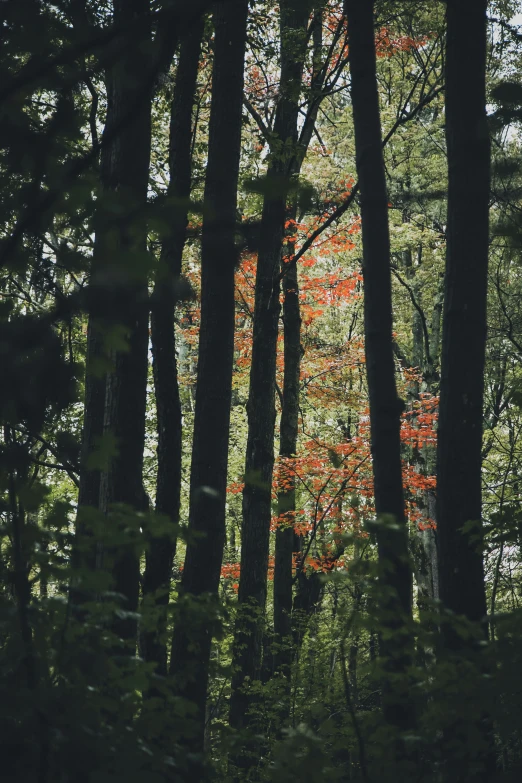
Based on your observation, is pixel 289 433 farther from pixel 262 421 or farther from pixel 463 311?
pixel 463 311

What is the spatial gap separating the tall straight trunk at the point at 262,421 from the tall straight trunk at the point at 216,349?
1.95 meters

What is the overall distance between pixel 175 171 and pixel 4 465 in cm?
553

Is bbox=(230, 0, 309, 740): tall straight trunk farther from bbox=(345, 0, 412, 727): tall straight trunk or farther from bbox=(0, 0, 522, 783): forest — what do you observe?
bbox=(345, 0, 412, 727): tall straight trunk

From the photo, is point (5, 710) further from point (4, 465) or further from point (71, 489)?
point (71, 489)

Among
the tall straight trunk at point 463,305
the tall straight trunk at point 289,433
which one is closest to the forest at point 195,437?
the tall straight trunk at point 463,305

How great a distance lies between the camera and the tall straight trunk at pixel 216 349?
18.5ft

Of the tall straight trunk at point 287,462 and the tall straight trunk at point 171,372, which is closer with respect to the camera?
the tall straight trunk at point 171,372

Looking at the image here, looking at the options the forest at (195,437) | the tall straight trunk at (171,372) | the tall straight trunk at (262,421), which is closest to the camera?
the forest at (195,437)

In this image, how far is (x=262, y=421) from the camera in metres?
9.30

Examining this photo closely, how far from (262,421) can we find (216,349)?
11.1 feet

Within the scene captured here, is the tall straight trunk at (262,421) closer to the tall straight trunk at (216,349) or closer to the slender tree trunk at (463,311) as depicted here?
the tall straight trunk at (216,349)

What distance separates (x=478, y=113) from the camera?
4.16m

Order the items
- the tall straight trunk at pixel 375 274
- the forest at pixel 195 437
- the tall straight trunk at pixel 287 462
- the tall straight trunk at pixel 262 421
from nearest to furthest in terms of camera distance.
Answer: the forest at pixel 195 437, the tall straight trunk at pixel 375 274, the tall straight trunk at pixel 262 421, the tall straight trunk at pixel 287 462

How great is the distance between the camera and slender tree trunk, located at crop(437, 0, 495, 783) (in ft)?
12.9
